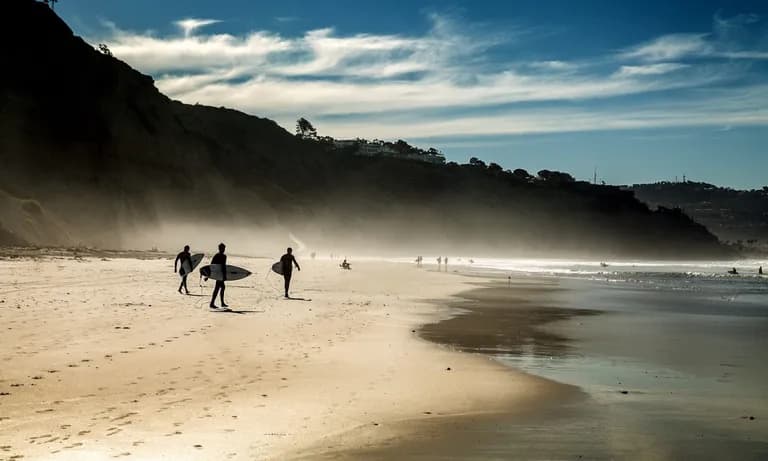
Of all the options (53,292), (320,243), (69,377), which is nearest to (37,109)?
(320,243)

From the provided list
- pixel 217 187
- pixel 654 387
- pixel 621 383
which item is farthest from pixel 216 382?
pixel 217 187

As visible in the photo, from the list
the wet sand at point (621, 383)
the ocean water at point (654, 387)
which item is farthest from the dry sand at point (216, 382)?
the ocean water at point (654, 387)

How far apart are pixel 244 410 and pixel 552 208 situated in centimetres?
18735

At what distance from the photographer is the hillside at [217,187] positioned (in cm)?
8062

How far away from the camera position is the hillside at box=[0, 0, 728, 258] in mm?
80625

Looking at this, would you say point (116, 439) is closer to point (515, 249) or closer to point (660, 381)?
point (660, 381)

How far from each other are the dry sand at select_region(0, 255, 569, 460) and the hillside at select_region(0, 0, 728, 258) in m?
42.2

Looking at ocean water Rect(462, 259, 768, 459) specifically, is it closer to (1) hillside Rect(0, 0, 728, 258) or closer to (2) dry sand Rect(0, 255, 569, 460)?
(2) dry sand Rect(0, 255, 569, 460)

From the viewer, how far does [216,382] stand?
35.0 feet

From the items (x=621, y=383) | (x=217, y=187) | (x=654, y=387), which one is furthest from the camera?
(x=217, y=187)

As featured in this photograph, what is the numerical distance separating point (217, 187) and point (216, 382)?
9953 centimetres

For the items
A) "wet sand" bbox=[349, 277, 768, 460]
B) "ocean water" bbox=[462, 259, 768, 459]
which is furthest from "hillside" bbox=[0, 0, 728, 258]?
"ocean water" bbox=[462, 259, 768, 459]

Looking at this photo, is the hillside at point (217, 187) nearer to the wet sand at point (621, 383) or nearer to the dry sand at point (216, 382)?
the dry sand at point (216, 382)

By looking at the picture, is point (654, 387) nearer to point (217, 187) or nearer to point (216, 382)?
point (216, 382)
